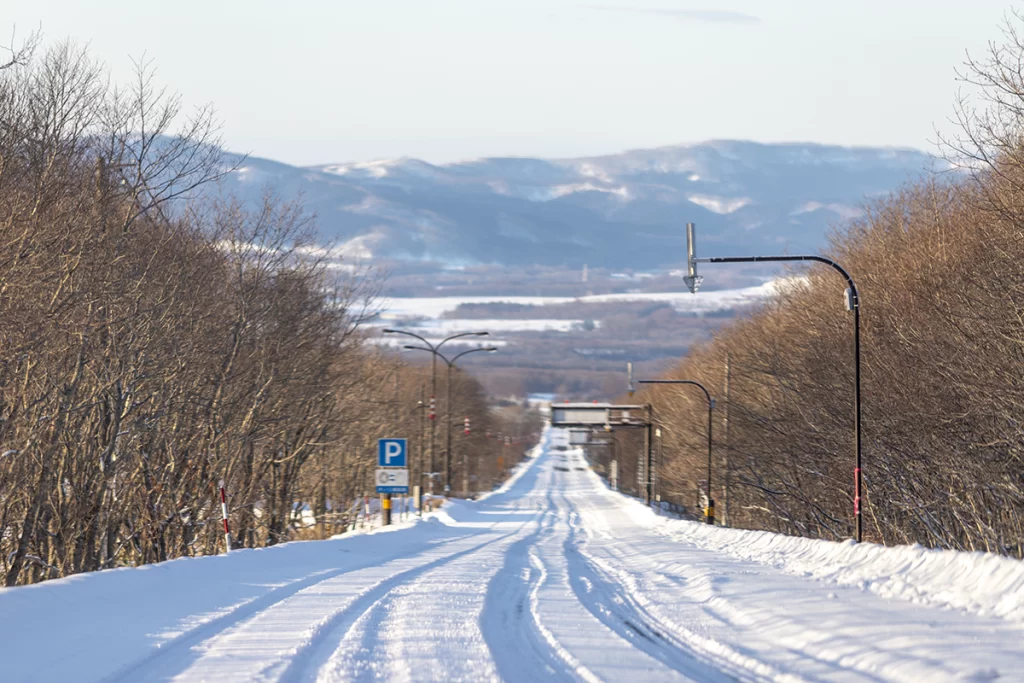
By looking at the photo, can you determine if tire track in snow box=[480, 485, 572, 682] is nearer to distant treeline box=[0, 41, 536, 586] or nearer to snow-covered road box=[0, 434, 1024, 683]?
snow-covered road box=[0, 434, 1024, 683]

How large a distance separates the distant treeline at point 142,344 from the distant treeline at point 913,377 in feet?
64.7

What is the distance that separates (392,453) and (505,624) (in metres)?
23.8

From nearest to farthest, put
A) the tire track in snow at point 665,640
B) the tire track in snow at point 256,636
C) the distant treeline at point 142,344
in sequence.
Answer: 1. the tire track in snow at point 256,636
2. the tire track in snow at point 665,640
3. the distant treeline at point 142,344

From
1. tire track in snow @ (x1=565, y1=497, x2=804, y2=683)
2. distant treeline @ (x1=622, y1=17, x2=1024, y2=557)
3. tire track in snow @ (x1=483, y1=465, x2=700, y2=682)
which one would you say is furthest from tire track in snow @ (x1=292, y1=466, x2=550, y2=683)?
distant treeline @ (x1=622, y1=17, x2=1024, y2=557)

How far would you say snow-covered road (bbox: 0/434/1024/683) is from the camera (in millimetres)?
10328

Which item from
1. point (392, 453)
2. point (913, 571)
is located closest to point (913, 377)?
point (392, 453)

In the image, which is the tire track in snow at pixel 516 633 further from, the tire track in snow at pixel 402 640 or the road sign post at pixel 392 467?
the road sign post at pixel 392 467

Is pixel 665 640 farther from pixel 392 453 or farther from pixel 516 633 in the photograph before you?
pixel 392 453

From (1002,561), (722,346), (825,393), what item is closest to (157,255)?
(1002,561)

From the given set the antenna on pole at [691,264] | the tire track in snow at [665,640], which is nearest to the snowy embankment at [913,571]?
the tire track in snow at [665,640]

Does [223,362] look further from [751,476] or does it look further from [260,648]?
[751,476]

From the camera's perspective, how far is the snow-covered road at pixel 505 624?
10.3 meters

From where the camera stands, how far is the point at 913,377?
127 feet

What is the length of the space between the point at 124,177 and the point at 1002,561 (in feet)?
74.2
